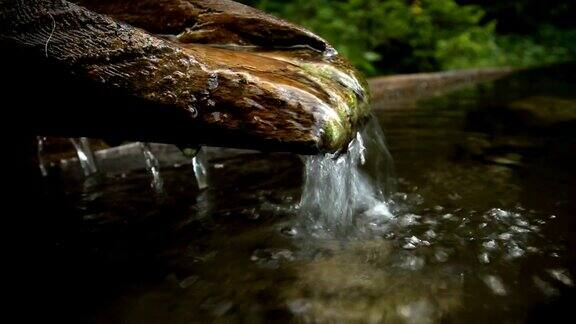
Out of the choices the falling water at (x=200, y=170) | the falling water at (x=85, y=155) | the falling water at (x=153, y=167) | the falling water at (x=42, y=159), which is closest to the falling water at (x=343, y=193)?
the falling water at (x=200, y=170)

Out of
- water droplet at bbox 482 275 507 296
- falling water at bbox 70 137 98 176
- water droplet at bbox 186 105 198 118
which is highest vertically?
water droplet at bbox 186 105 198 118

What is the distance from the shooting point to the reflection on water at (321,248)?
1498 mm

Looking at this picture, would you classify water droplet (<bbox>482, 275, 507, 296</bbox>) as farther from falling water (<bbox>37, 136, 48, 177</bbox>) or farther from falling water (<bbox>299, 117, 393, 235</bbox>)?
falling water (<bbox>37, 136, 48, 177</bbox>)

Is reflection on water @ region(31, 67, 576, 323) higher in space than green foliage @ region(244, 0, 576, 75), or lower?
lower

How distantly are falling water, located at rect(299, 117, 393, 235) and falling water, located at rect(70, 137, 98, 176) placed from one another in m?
1.71

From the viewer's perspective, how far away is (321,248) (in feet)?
6.45

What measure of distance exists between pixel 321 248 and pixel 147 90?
107cm

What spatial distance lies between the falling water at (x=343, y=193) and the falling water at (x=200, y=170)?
0.82m

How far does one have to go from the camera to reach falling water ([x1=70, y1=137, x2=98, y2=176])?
297cm

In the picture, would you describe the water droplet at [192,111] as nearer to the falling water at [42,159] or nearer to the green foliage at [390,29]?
the falling water at [42,159]

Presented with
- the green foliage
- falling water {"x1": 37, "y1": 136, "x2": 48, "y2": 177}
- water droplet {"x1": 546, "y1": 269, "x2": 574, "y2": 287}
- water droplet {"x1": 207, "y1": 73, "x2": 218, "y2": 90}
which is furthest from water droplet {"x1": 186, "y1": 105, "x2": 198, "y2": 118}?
the green foliage

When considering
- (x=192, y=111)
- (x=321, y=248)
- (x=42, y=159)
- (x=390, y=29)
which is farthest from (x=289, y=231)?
(x=390, y=29)

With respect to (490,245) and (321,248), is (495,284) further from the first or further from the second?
(321,248)

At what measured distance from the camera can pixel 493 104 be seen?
5.63 m
